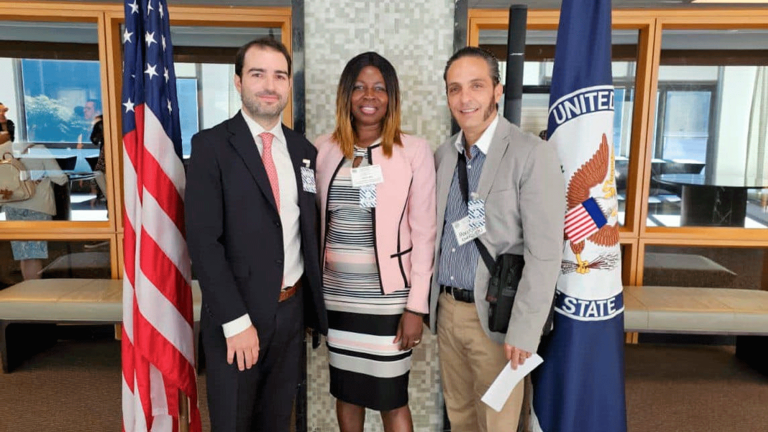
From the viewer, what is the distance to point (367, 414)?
2.95 metres

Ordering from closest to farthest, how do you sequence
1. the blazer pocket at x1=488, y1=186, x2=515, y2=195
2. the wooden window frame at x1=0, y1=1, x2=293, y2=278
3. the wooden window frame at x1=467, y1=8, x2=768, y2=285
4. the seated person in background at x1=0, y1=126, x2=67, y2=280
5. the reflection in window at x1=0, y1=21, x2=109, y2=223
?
1. the blazer pocket at x1=488, y1=186, x2=515, y2=195
2. the wooden window frame at x1=0, y1=1, x2=293, y2=278
3. the wooden window frame at x1=467, y1=8, x2=768, y2=285
4. the seated person in background at x1=0, y1=126, x2=67, y2=280
5. the reflection in window at x1=0, y1=21, x2=109, y2=223

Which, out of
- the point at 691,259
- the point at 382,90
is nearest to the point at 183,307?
the point at 382,90

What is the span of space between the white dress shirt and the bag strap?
599mm

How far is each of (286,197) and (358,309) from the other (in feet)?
1.76

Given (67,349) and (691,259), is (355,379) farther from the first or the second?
(691,259)

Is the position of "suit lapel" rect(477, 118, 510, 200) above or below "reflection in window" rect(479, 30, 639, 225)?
below

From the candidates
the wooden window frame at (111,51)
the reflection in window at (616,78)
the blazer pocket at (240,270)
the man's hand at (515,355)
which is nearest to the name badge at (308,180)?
the blazer pocket at (240,270)

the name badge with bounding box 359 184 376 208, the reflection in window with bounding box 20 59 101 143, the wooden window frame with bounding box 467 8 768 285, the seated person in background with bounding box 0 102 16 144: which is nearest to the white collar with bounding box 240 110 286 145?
the name badge with bounding box 359 184 376 208

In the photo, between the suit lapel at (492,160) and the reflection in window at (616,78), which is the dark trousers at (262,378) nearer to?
the suit lapel at (492,160)

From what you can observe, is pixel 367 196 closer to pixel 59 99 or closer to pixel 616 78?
pixel 59 99

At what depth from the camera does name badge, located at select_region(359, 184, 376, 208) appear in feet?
6.87

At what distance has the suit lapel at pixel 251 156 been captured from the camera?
1855mm

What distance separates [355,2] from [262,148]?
108cm

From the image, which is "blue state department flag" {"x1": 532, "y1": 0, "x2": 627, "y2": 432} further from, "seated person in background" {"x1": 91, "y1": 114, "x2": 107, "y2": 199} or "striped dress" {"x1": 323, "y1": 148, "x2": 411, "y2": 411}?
"seated person in background" {"x1": 91, "y1": 114, "x2": 107, "y2": 199}
